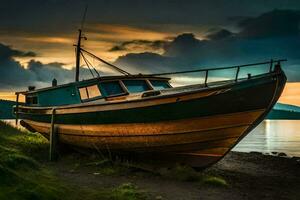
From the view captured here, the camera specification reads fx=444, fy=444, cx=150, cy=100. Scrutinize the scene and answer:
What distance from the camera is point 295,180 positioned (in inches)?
610

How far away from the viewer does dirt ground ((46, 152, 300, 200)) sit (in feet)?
38.0

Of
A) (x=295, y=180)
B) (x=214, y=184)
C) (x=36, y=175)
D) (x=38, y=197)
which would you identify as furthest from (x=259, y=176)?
(x=38, y=197)

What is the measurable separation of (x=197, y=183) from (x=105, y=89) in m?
5.18

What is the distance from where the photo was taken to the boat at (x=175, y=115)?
515 inches

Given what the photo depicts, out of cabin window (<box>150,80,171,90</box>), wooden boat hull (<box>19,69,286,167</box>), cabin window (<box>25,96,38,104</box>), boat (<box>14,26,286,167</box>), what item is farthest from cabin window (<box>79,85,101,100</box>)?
cabin window (<box>25,96,38,104</box>)

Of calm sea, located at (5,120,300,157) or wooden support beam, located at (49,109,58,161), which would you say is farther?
calm sea, located at (5,120,300,157)

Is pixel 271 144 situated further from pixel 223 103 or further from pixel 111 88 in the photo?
pixel 223 103

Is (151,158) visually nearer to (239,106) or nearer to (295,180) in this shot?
(239,106)

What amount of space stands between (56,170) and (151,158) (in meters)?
3.12

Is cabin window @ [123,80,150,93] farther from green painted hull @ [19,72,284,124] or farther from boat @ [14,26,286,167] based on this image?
green painted hull @ [19,72,284,124]

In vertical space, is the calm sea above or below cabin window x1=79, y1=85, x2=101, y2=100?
below

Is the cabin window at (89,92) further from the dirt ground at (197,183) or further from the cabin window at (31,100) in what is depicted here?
the cabin window at (31,100)

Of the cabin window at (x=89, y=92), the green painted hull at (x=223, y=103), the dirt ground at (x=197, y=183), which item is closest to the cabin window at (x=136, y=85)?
the cabin window at (x=89, y=92)

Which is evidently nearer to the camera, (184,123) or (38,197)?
(38,197)
